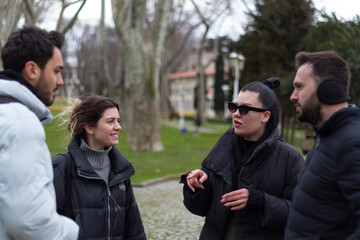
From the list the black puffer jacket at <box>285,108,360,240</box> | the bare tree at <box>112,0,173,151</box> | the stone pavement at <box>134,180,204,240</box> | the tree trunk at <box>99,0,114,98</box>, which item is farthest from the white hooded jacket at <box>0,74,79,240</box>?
the tree trunk at <box>99,0,114,98</box>

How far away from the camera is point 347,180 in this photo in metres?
2.10

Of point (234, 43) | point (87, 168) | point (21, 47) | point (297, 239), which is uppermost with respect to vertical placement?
point (234, 43)

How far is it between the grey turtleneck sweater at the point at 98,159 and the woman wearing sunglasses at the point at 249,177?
0.58 metres

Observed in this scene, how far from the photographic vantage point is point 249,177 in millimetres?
3051

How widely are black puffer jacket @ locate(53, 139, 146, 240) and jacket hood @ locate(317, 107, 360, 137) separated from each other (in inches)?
59.9

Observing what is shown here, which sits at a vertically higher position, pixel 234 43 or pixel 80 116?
pixel 234 43

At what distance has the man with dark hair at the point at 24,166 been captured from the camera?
1.87m

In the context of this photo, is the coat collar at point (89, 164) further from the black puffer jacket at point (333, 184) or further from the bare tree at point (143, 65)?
the bare tree at point (143, 65)

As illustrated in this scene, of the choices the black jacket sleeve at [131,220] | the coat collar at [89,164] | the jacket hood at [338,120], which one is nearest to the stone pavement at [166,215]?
the black jacket sleeve at [131,220]

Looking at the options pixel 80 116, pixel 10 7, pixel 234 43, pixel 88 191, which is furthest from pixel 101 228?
pixel 234 43

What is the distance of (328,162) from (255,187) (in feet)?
2.94

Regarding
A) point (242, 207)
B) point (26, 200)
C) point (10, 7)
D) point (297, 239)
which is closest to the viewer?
point (26, 200)

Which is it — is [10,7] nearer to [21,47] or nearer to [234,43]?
[234,43]

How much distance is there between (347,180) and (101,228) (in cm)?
166
